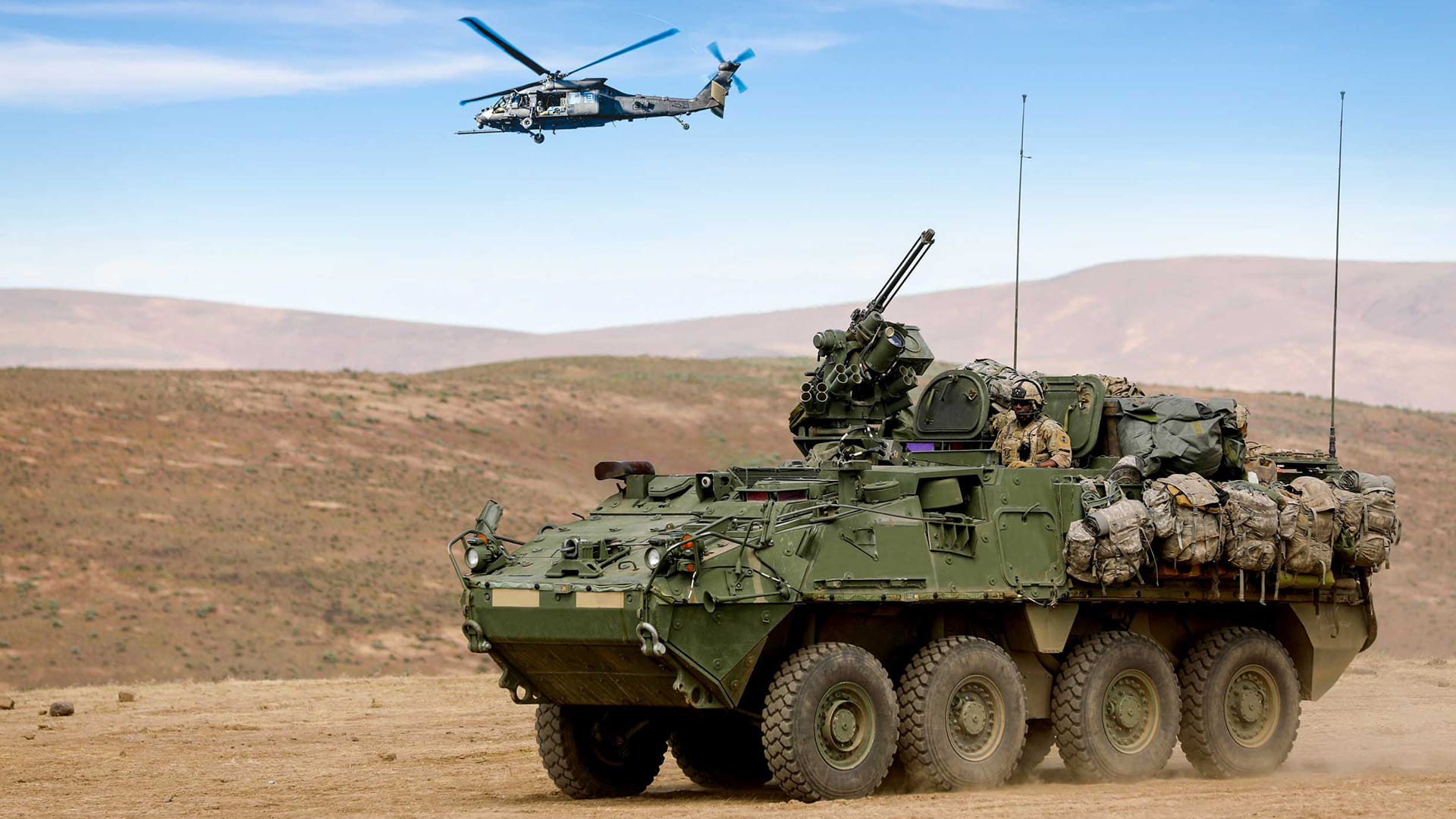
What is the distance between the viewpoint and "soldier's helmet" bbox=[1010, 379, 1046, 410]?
52.1 feet

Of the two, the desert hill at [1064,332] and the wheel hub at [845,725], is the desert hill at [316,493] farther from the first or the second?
the desert hill at [1064,332]

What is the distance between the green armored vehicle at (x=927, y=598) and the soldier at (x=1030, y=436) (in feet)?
0.73

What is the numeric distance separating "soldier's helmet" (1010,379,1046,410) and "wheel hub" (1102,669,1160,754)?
2.40m

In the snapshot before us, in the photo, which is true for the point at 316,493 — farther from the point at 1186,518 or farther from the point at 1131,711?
the point at 1186,518

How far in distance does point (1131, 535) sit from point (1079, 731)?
160 centimetres

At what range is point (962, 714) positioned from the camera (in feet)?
46.1

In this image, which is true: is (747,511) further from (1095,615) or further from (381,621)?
(381,621)

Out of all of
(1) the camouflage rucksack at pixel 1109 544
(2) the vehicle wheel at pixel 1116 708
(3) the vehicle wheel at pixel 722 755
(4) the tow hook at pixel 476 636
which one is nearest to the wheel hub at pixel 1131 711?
(2) the vehicle wheel at pixel 1116 708

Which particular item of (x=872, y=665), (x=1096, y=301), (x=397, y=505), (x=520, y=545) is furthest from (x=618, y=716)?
(x=1096, y=301)

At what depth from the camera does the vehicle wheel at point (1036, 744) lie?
15219 millimetres

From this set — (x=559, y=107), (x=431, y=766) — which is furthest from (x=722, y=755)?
(x=559, y=107)

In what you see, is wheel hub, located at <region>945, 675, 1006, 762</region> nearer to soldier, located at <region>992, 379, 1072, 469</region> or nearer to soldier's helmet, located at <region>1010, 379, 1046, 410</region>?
soldier, located at <region>992, 379, 1072, 469</region>

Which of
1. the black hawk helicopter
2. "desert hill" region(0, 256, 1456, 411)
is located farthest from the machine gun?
"desert hill" region(0, 256, 1456, 411)

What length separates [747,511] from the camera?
45.0ft
